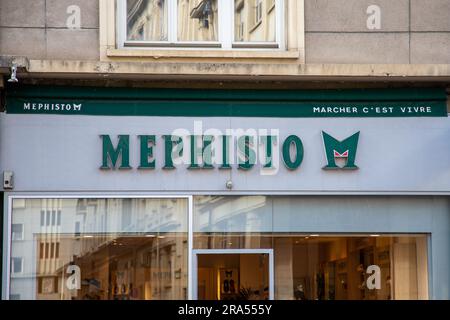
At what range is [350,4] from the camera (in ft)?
75.4

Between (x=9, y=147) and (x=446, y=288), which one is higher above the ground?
(x=9, y=147)

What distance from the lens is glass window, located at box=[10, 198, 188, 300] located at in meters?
22.5

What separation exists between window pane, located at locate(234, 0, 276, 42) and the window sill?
0.35 m

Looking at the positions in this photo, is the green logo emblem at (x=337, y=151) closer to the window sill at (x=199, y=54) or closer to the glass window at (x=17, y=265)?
the window sill at (x=199, y=54)

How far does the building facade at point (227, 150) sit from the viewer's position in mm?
22531

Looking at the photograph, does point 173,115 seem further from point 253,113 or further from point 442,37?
point 442,37

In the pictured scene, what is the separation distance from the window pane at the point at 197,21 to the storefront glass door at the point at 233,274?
9.95ft

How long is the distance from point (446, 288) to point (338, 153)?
2423mm

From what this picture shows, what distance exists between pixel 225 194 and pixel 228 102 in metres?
1.29

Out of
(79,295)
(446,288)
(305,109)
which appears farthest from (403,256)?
(79,295)

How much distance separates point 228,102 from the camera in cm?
2283

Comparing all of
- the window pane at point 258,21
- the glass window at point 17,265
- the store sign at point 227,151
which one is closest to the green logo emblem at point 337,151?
the store sign at point 227,151

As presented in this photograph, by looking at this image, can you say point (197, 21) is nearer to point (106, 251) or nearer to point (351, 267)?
point (106, 251)

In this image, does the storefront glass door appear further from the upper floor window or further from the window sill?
the upper floor window
